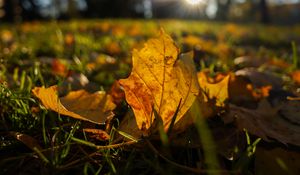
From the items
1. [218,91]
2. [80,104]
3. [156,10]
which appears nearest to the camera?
[80,104]

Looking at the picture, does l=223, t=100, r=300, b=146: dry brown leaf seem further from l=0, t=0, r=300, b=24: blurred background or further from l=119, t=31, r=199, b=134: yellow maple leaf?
l=0, t=0, r=300, b=24: blurred background

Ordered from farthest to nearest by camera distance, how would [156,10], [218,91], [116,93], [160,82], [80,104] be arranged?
[156,10] → [116,93] → [218,91] → [80,104] → [160,82]

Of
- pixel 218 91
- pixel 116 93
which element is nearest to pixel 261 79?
pixel 218 91

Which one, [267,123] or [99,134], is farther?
[267,123]

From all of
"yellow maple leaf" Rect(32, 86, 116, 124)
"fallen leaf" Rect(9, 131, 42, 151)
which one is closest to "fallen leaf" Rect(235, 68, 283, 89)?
"yellow maple leaf" Rect(32, 86, 116, 124)

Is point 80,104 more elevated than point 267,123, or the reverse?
point 80,104

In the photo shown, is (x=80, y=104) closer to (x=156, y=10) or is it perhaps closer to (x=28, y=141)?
(x=28, y=141)

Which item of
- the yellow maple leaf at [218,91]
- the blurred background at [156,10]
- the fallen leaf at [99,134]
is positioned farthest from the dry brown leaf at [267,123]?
the blurred background at [156,10]
